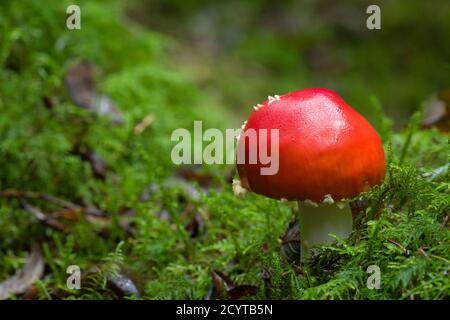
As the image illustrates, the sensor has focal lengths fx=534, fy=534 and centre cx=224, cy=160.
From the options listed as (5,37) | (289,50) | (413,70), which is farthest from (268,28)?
(5,37)

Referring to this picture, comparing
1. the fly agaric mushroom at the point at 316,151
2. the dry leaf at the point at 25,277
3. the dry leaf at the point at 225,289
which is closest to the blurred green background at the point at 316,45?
the dry leaf at the point at 25,277

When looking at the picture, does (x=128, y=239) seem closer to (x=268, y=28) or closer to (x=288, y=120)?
(x=288, y=120)

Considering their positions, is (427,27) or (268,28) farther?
(268,28)

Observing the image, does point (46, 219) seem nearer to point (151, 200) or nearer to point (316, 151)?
point (151, 200)

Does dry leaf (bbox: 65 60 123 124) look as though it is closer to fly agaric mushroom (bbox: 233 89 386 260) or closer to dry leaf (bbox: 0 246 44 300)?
dry leaf (bbox: 0 246 44 300)

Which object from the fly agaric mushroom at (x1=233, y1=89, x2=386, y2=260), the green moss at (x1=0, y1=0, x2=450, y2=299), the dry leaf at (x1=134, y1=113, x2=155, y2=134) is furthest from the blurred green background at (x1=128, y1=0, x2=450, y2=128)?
the fly agaric mushroom at (x1=233, y1=89, x2=386, y2=260)

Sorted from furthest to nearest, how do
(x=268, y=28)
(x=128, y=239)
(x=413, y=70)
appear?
(x=268, y=28) → (x=413, y=70) → (x=128, y=239)

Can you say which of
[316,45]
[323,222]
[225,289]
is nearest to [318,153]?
[323,222]
